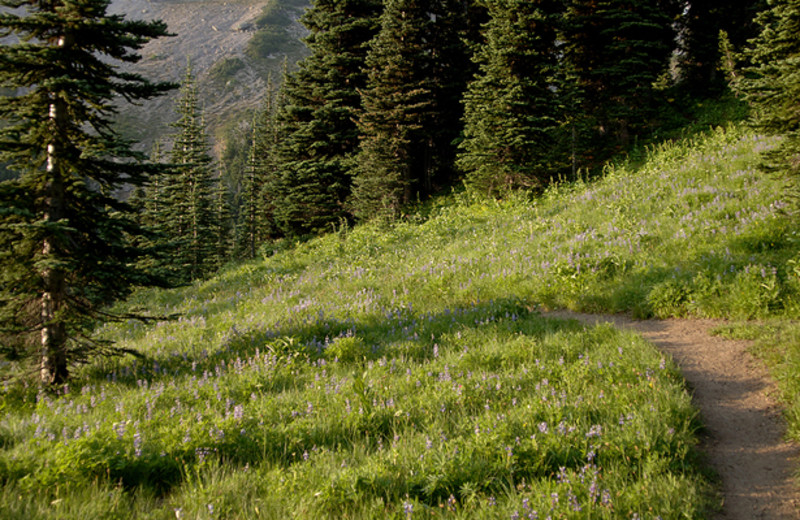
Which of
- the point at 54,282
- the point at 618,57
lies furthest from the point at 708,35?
the point at 54,282

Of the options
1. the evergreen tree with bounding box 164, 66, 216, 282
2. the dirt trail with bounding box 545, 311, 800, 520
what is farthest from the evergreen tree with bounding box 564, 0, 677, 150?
the evergreen tree with bounding box 164, 66, 216, 282

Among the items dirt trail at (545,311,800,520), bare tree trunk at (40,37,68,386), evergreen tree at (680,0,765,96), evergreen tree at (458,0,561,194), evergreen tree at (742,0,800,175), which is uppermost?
evergreen tree at (680,0,765,96)

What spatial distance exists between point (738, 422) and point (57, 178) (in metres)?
8.24

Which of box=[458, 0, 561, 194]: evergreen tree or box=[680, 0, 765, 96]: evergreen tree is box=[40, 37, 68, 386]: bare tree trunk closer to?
box=[458, 0, 561, 194]: evergreen tree

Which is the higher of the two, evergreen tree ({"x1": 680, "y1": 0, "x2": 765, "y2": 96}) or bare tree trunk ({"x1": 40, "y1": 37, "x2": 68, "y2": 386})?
evergreen tree ({"x1": 680, "y1": 0, "x2": 765, "y2": 96})

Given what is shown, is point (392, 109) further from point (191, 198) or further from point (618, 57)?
point (191, 198)

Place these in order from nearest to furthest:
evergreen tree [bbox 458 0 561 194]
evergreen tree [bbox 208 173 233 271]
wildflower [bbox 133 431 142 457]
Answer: wildflower [bbox 133 431 142 457], evergreen tree [bbox 458 0 561 194], evergreen tree [bbox 208 173 233 271]

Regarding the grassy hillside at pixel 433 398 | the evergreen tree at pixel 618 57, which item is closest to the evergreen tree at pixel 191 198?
the evergreen tree at pixel 618 57

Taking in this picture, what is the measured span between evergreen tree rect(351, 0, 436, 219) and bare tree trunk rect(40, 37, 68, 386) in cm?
1635

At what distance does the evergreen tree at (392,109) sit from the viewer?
2211 cm

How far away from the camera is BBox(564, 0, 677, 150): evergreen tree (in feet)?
66.7

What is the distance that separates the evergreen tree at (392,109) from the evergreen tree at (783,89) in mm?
16028

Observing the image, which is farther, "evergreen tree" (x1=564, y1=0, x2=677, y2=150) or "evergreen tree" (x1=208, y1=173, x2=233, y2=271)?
"evergreen tree" (x1=208, y1=173, x2=233, y2=271)

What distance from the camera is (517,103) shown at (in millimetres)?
16969
